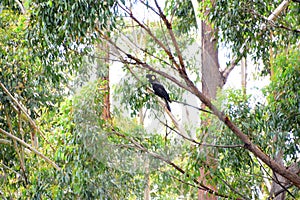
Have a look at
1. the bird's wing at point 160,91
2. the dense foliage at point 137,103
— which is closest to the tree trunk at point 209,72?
the dense foliage at point 137,103

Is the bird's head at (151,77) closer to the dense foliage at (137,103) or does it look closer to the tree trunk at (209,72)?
the dense foliage at (137,103)

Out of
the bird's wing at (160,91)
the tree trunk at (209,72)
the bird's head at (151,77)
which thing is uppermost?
the tree trunk at (209,72)

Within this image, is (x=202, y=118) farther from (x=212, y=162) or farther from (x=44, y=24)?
(x=44, y=24)

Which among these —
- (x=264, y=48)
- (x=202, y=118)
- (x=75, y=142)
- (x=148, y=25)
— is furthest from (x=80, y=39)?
(x=264, y=48)

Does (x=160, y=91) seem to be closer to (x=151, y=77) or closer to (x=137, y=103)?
(x=151, y=77)

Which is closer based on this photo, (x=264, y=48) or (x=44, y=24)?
(x=44, y=24)

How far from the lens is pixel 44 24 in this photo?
4934 mm

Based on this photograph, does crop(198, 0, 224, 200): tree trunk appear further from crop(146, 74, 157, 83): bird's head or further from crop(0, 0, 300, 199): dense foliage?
crop(146, 74, 157, 83): bird's head

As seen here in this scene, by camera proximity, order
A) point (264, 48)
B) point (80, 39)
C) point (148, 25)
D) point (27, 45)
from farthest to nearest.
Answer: point (264, 48) < point (27, 45) < point (80, 39) < point (148, 25)

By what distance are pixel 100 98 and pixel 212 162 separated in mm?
1156

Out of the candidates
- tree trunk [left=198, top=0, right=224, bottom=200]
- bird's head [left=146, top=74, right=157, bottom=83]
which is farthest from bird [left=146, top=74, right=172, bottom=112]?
tree trunk [left=198, top=0, right=224, bottom=200]

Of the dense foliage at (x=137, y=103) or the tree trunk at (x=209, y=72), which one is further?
the tree trunk at (x=209, y=72)

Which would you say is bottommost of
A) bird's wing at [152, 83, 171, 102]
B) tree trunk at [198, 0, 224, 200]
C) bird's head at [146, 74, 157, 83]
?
bird's wing at [152, 83, 171, 102]

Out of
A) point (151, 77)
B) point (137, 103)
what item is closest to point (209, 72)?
point (137, 103)
